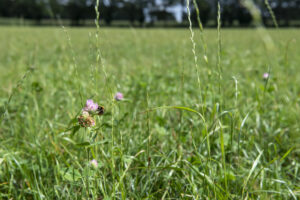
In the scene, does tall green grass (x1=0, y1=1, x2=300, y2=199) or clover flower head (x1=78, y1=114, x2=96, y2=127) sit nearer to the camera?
clover flower head (x1=78, y1=114, x2=96, y2=127)

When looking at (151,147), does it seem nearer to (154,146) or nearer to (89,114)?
(154,146)

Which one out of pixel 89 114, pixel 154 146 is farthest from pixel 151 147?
A: pixel 89 114

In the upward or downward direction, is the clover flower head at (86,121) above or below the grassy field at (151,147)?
above

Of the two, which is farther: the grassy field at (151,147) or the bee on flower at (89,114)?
the grassy field at (151,147)

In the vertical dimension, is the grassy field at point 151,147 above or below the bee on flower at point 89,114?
below

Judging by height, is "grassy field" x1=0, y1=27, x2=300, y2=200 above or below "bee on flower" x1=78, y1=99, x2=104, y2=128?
below

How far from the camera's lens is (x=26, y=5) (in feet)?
157

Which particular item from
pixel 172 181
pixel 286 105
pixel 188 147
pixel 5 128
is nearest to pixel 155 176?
pixel 172 181

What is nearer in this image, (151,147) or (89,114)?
(89,114)

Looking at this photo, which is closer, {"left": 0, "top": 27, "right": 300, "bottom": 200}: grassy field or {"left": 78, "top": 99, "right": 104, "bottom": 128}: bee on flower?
{"left": 78, "top": 99, "right": 104, "bottom": 128}: bee on flower

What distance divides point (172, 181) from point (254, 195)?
0.33 metres

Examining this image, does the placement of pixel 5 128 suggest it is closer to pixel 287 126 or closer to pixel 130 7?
pixel 287 126

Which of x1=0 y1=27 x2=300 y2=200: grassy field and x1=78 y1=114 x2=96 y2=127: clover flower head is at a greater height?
x1=78 y1=114 x2=96 y2=127: clover flower head

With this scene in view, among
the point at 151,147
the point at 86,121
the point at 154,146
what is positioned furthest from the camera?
the point at 151,147
